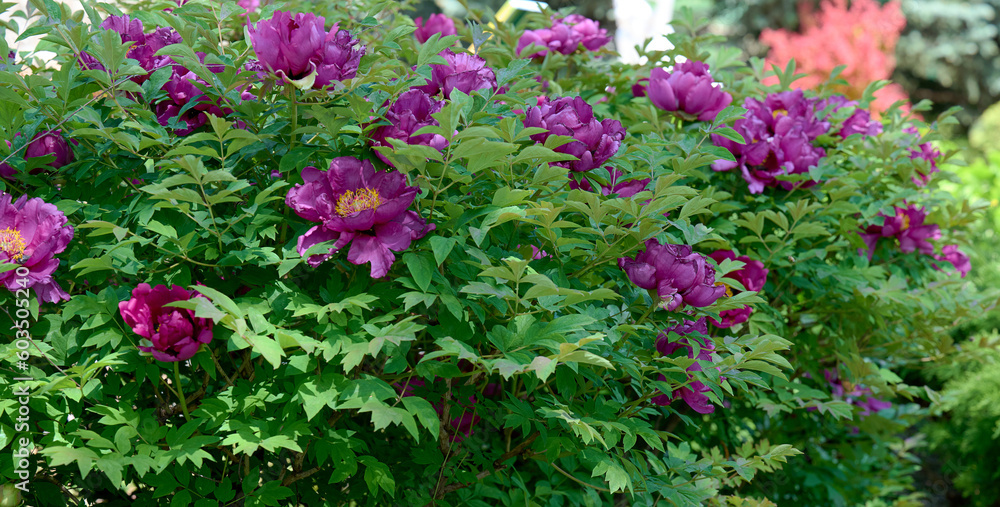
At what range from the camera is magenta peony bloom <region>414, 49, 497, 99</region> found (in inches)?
60.6

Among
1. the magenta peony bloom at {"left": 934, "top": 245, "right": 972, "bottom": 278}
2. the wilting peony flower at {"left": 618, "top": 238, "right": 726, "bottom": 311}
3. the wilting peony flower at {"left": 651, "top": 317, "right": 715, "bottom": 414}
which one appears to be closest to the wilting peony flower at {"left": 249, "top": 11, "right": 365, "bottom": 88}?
the wilting peony flower at {"left": 618, "top": 238, "right": 726, "bottom": 311}

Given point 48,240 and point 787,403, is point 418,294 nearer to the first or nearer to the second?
point 48,240

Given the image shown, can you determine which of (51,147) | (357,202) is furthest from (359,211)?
(51,147)

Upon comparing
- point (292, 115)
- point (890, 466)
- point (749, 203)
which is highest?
point (292, 115)

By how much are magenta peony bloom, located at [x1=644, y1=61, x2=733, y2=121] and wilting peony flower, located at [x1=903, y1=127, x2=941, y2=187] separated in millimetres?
808

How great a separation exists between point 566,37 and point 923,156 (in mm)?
1239

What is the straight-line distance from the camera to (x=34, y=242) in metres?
1.35

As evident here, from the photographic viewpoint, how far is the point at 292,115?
140 cm

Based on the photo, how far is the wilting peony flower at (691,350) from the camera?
1.57 metres

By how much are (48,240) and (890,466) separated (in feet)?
11.3

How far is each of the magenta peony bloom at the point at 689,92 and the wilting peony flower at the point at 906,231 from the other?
74 cm

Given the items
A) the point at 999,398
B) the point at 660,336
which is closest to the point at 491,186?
the point at 660,336

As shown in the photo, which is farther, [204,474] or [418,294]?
[204,474]

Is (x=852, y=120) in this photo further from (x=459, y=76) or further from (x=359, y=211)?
(x=359, y=211)
